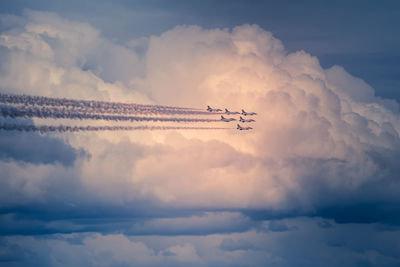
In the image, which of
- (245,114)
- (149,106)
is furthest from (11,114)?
(245,114)

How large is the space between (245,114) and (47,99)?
71068mm

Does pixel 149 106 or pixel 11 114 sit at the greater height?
pixel 149 106

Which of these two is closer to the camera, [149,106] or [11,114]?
[11,114]

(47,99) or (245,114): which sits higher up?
(245,114)

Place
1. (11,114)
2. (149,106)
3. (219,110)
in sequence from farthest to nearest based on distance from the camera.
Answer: (219,110) < (149,106) < (11,114)

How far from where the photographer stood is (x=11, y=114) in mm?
89000

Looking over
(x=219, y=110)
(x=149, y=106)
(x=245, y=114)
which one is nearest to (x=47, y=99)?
(x=149, y=106)

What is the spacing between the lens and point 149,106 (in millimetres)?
109062

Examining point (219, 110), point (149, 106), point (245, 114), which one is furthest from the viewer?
point (245, 114)

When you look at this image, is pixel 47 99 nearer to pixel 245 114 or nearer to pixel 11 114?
pixel 11 114

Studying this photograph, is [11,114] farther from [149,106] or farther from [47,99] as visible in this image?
[149,106]

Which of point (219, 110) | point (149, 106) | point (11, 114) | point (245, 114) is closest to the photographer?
point (11, 114)

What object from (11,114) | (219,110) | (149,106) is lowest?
(11,114)

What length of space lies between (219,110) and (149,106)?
102 ft
